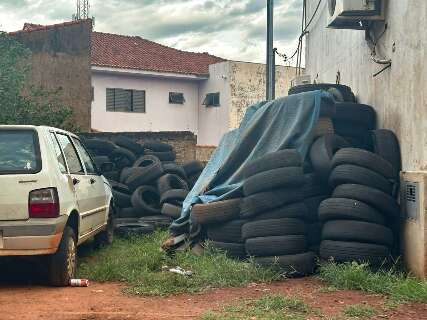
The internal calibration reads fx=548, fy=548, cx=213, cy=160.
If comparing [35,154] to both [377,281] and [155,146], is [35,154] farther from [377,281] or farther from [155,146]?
[155,146]

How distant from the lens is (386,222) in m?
6.52

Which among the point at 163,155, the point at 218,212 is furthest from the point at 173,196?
the point at 218,212

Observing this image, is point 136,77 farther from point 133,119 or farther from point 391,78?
point 391,78

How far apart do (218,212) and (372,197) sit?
202 cm

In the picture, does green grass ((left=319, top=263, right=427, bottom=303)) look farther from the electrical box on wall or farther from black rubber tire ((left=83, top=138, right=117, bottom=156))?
black rubber tire ((left=83, top=138, right=117, bottom=156))

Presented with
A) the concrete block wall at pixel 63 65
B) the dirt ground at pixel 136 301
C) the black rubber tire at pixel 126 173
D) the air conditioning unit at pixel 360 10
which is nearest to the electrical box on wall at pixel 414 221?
the dirt ground at pixel 136 301

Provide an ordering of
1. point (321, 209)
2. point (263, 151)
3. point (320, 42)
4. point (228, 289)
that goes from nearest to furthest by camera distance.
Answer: point (228, 289)
point (321, 209)
point (263, 151)
point (320, 42)

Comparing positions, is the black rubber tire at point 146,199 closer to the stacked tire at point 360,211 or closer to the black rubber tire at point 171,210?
the black rubber tire at point 171,210

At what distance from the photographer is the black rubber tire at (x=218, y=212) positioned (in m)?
7.22

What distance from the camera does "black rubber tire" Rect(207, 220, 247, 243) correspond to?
7.11 metres

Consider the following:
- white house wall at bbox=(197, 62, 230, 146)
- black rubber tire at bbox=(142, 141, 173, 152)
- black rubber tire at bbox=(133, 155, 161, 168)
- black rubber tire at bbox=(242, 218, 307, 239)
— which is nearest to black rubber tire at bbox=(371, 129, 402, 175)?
black rubber tire at bbox=(242, 218, 307, 239)

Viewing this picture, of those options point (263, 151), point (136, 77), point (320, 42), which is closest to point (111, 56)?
point (136, 77)

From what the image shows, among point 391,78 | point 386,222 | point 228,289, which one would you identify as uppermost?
point 391,78

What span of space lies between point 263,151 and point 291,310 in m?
3.42
